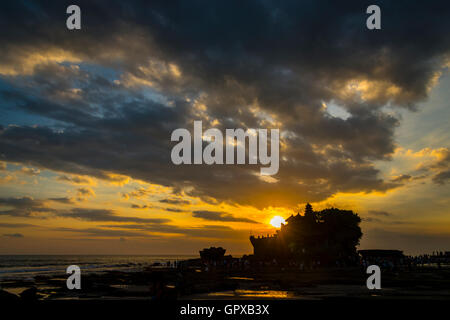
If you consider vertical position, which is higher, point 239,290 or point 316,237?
point 239,290

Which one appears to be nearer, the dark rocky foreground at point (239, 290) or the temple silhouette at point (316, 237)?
the dark rocky foreground at point (239, 290)

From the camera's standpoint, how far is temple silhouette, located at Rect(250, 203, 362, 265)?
8481 centimetres

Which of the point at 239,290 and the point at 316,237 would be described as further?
the point at 316,237

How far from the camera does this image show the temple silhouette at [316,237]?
278 feet

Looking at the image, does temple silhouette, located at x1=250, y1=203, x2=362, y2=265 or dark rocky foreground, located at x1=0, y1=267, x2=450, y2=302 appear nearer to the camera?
dark rocky foreground, located at x1=0, y1=267, x2=450, y2=302

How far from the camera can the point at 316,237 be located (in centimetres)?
8631
